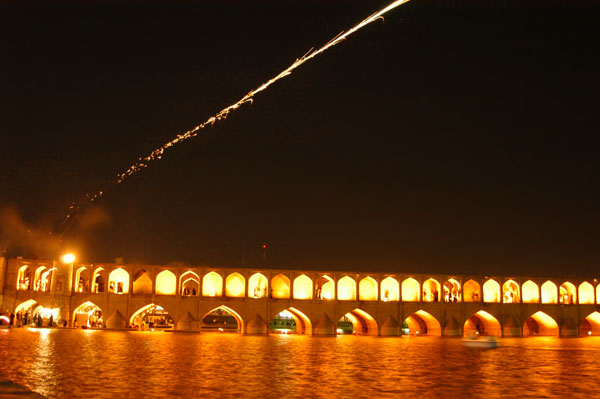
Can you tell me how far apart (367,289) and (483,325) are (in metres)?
7.82

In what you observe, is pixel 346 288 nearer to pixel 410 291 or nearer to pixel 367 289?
pixel 367 289

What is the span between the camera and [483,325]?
133 feet

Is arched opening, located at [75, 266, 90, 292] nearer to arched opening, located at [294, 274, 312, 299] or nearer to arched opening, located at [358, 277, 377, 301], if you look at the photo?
arched opening, located at [294, 274, 312, 299]

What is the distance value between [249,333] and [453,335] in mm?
12071

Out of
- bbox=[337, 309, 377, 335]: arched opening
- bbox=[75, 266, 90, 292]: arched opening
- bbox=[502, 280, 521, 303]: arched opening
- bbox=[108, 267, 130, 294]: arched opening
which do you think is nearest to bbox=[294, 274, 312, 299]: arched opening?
bbox=[337, 309, 377, 335]: arched opening

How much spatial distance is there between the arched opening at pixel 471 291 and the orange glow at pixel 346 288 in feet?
23.9

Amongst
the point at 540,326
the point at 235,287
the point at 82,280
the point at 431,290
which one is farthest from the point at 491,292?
the point at 82,280

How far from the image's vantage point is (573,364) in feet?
50.6

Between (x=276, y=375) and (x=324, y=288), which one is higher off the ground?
(x=324, y=288)

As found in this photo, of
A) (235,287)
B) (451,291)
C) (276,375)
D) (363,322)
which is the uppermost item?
(451,291)

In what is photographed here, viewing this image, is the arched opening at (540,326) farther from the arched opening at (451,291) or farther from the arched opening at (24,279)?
the arched opening at (24,279)

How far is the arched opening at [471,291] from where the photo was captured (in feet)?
134

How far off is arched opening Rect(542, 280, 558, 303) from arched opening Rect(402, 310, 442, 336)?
801 cm

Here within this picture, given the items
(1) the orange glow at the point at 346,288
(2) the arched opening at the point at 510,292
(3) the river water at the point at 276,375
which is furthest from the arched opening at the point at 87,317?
(2) the arched opening at the point at 510,292
